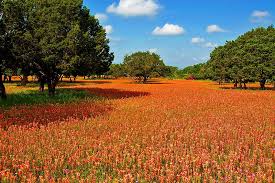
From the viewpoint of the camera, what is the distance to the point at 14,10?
32.7 m

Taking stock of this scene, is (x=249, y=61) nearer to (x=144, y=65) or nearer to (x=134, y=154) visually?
(x=144, y=65)

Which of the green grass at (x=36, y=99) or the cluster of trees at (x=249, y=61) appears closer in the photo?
the green grass at (x=36, y=99)

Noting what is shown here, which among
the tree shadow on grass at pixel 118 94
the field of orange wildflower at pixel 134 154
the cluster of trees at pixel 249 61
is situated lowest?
the field of orange wildflower at pixel 134 154

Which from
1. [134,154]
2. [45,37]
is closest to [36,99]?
[45,37]

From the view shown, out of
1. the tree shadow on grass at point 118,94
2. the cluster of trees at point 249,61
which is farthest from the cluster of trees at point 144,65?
the tree shadow on grass at point 118,94

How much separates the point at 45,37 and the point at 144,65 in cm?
6781

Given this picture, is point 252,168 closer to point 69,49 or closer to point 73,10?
point 69,49

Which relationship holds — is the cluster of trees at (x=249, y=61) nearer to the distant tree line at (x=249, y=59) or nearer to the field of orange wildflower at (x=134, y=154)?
the distant tree line at (x=249, y=59)

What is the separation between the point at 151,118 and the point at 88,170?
9.62m

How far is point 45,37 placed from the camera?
3316 cm

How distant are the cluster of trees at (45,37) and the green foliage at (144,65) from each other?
63.1 m

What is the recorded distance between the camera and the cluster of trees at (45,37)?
106 ft

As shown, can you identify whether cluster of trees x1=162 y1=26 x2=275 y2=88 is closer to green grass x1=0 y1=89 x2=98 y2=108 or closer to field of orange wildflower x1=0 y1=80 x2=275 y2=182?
green grass x1=0 y1=89 x2=98 y2=108

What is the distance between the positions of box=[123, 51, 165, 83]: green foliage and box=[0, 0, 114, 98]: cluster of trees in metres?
63.1
